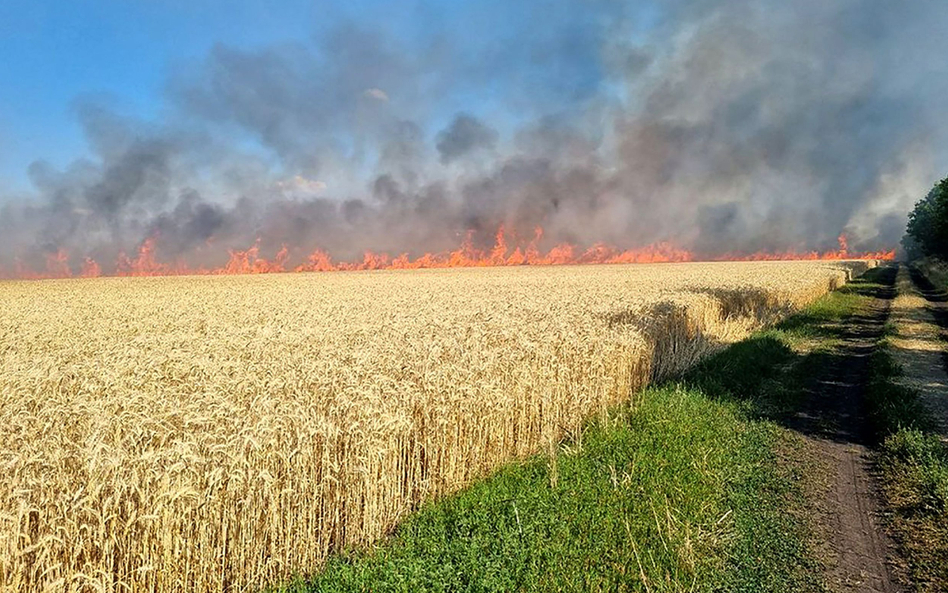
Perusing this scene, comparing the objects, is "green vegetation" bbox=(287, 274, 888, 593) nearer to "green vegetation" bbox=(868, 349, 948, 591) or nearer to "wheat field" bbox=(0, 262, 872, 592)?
"wheat field" bbox=(0, 262, 872, 592)

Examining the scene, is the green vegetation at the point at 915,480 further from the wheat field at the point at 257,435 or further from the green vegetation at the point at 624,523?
the wheat field at the point at 257,435

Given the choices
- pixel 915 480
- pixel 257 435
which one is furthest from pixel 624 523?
pixel 915 480

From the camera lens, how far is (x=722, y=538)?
641cm

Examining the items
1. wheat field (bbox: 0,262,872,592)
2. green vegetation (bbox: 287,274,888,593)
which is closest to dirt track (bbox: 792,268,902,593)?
green vegetation (bbox: 287,274,888,593)

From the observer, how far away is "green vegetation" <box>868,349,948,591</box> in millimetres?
6203

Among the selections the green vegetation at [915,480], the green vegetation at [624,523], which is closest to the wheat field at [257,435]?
the green vegetation at [624,523]

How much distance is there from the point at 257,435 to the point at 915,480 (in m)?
9.39

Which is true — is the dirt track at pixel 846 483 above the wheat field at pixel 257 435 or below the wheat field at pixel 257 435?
below

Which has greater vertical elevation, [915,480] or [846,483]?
[915,480]

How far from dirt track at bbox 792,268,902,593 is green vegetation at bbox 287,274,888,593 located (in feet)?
1.08

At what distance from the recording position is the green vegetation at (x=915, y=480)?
6.20 m

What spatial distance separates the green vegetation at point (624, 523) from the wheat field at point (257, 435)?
508 millimetres

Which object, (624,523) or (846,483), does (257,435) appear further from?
(846,483)

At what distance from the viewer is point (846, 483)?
8.33 m
